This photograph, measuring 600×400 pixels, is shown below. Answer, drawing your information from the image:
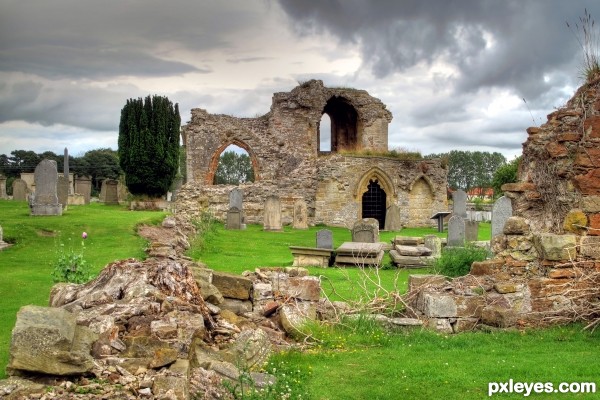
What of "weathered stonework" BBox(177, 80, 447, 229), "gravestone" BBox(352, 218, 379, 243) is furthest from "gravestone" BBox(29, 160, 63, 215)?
"gravestone" BBox(352, 218, 379, 243)

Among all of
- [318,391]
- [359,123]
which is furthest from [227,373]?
[359,123]

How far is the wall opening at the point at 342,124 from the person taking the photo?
39562 millimetres

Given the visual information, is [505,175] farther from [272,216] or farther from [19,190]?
[19,190]

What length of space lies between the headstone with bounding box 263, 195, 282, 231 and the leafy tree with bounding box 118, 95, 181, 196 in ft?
26.4

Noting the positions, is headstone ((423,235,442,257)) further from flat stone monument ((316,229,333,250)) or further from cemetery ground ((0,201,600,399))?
cemetery ground ((0,201,600,399))

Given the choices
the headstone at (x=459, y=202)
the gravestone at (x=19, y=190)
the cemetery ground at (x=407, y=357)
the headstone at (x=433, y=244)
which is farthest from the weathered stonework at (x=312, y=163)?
the cemetery ground at (x=407, y=357)

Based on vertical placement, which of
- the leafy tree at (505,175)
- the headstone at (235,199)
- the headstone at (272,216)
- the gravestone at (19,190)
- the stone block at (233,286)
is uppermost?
the leafy tree at (505,175)

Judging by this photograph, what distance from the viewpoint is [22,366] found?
15.9ft

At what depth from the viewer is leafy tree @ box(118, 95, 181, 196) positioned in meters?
31.1

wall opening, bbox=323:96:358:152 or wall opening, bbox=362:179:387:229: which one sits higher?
wall opening, bbox=323:96:358:152

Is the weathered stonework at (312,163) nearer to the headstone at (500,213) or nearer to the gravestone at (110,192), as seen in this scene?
the gravestone at (110,192)

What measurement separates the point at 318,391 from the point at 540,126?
629 cm

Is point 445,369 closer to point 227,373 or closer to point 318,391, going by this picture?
point 318,391

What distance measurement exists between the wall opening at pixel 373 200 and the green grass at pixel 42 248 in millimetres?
14209
